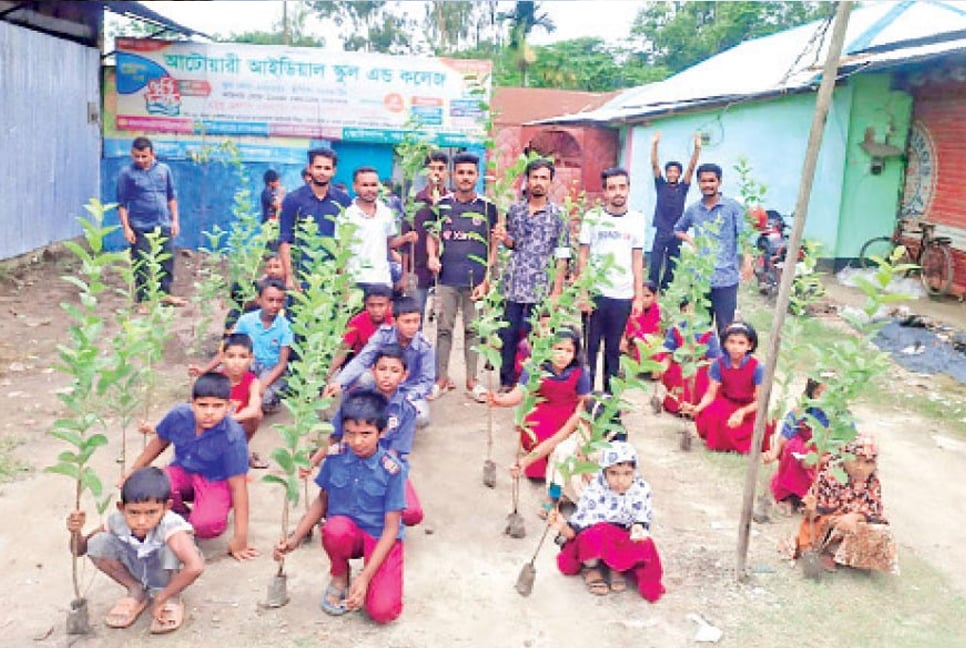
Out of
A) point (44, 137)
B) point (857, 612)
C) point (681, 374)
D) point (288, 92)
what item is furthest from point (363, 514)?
point (288, 92)

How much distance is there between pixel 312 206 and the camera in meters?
5.76

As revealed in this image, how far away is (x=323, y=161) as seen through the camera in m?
5.67

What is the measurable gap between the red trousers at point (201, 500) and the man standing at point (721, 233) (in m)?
3.57

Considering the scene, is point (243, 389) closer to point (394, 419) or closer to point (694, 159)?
point (394, 419)

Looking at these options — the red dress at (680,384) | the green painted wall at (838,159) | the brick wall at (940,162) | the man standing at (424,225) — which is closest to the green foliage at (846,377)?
the red dress at (680,384)

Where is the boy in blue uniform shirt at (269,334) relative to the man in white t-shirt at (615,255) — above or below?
below

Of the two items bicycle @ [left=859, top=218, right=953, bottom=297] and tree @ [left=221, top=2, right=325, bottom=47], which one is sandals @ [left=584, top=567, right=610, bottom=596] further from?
tree @ [left=221, top=2, right=325, bottom=47]

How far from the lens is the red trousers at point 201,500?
372 centimetres

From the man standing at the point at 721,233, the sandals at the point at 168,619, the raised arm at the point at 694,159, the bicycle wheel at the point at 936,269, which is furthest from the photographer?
the bicycle wheel at the point at 936,269

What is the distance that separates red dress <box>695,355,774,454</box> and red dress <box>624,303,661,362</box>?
1428mm

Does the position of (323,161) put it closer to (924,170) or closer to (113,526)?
(113,526)

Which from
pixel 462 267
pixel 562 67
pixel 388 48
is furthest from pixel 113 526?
pixel 388 48

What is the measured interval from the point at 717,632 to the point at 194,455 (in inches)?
89.6

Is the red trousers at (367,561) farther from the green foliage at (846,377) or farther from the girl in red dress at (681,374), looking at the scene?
the girl in red dress at (681,374)
